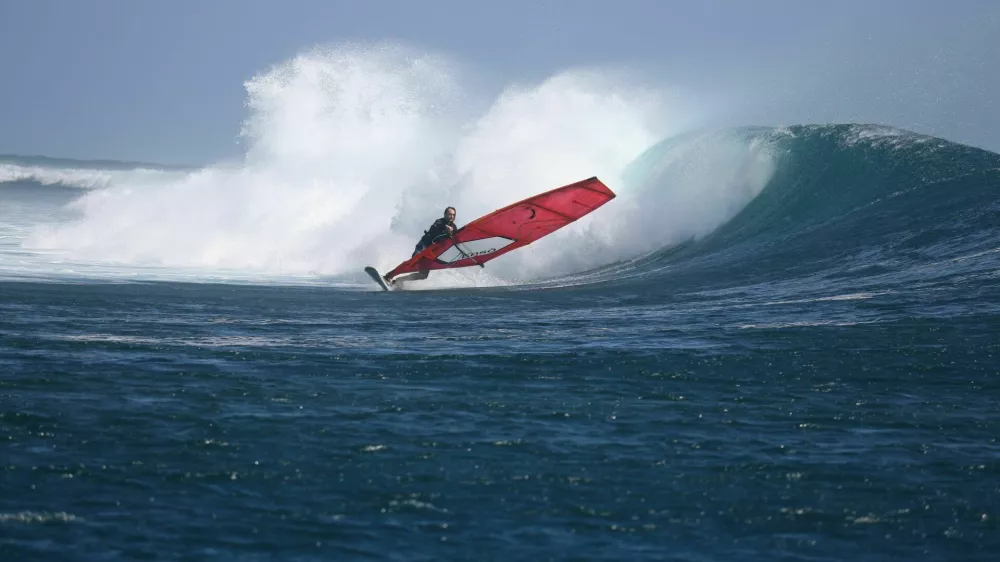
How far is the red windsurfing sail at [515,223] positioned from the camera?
15.8 m

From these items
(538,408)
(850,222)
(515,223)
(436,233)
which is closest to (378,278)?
(436,233)

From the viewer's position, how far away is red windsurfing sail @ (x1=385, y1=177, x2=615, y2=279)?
1577 centimetres

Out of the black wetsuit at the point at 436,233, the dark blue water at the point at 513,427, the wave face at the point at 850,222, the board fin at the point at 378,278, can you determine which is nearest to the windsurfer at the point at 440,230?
the black wetsuit at the point at 436,233

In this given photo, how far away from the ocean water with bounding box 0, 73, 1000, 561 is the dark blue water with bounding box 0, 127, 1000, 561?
22 millimetres

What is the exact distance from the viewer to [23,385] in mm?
6969

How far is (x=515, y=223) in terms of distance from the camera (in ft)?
53.7

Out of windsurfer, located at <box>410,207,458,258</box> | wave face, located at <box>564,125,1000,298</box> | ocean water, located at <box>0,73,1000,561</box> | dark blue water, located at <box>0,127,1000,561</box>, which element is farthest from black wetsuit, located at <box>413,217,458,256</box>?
dark blue water, located at <box>0,127,1000,561</box>

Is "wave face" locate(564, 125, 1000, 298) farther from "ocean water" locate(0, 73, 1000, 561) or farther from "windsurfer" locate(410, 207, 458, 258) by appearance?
"windsurfer" locate(410, 207, 458, 258)

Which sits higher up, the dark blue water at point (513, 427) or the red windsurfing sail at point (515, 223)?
the red windsurfing sail at point (515, 223)

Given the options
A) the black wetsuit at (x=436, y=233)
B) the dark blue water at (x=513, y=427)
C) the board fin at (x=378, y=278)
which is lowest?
the dark blue water at (x=513, y=427)

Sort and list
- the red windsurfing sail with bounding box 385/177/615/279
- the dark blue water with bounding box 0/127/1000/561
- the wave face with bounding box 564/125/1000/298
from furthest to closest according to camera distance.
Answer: the red windsurfing sail with bounding box 385/177/615/279 → the wave face with bounding box 564/125/1000/298 → the dark blue water with bounding box 0/127/1000/561

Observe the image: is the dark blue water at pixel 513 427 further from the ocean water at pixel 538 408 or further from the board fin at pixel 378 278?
the board fin at pixel 378 278

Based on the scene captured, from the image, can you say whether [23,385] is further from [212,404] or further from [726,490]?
[726,490]

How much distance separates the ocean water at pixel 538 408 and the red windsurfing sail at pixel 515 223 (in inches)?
21.3
